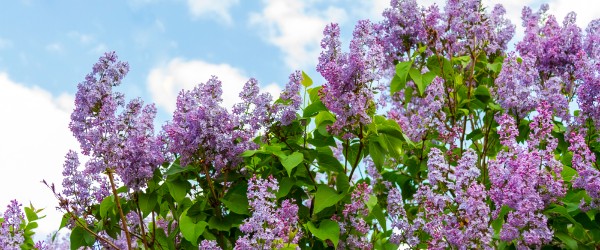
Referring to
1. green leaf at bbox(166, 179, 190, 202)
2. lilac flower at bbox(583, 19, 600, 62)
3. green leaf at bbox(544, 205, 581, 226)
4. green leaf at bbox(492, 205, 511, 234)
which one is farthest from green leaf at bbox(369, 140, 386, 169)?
lilac flower at bbox(583, 19, 600, 62)

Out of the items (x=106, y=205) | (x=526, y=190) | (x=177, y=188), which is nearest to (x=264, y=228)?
(x=177, y=188)

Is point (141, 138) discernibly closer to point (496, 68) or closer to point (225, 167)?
point (225, 167)

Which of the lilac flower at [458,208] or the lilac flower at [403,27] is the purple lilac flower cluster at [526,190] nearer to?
the lilac flower at [458,208]

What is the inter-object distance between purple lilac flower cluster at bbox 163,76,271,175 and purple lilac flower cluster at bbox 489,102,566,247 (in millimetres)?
1349

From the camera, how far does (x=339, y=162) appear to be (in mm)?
4094

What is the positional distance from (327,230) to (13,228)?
6.40 feet

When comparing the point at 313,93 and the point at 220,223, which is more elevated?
the point at 313,93

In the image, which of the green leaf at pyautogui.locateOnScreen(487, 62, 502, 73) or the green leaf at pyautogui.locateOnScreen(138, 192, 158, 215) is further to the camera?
the green leaf at pyautogui.locateOnScreen(487, 62, 502, 73)

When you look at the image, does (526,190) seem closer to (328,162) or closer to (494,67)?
(328,162)

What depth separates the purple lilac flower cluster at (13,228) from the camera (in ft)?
13.7

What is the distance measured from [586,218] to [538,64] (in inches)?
86.8

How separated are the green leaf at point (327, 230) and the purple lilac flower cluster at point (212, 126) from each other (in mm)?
587

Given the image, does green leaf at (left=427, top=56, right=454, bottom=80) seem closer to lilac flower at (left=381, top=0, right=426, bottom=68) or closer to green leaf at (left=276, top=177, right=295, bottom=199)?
lilac flower at (left=381, top=0, right=426, bottom=68)

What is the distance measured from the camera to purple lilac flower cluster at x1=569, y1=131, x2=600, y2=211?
346 centimetres
